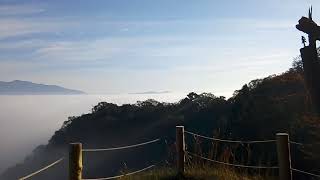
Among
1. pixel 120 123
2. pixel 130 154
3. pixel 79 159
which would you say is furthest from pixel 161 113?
pixel 79 159

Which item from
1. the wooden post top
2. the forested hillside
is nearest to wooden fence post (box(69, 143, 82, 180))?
the forested hillside

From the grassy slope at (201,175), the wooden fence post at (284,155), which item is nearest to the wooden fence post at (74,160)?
the grassy slope at (201,175)

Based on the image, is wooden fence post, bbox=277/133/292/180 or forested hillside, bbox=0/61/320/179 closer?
wooden fence post, bbox=277/133/292/180

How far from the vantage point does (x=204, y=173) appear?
1054 cm

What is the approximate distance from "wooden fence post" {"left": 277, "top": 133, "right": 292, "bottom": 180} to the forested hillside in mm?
1865

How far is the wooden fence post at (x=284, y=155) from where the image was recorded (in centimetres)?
828

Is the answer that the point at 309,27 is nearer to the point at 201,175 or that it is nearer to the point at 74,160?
the point at 201,175

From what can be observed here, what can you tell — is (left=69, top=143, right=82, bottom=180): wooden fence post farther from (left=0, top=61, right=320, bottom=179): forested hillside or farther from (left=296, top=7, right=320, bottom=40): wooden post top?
(left=296, top=7, right=320, bottom=40): wooden post top

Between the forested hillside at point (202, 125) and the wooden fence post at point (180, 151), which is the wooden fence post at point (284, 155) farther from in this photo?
the wooden fence post at point (180, 151)

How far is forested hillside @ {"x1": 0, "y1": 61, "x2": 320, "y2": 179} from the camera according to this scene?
1486 cm

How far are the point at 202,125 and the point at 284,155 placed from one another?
27.9 m

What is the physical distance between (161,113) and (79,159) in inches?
1584

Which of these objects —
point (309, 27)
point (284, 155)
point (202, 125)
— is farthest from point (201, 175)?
point (202, 125)

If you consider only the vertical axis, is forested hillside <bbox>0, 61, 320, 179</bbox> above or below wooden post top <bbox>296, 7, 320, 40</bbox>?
below
